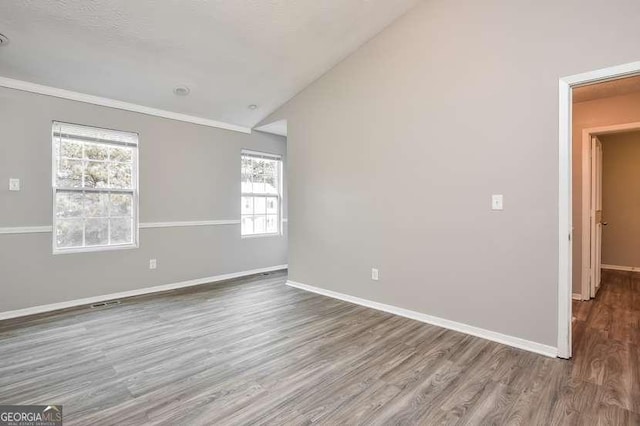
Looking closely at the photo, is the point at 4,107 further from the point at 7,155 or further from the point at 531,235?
the point at 531,235

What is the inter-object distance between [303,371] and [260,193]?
3.69 meters

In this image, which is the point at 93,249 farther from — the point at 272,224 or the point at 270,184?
the point at 270,184

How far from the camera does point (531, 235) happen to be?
2.64m

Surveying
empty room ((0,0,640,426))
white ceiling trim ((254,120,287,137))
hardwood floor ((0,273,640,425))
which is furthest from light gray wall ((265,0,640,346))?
white ceiling trim ((254,120,287,137))

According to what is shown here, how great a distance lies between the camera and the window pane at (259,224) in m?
5.52

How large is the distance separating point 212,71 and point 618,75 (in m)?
3.66

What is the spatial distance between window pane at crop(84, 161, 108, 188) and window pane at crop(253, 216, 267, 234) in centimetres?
222

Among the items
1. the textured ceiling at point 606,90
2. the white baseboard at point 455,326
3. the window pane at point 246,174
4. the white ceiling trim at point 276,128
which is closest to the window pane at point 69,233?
the window pane at point 246,174

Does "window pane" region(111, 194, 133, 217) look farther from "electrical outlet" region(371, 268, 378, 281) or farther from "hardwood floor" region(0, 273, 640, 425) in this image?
"electrical outlet" region(371, 268, 378, 281)

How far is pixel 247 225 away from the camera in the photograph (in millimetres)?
5414

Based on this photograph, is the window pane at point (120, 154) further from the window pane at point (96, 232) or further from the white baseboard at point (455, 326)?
the white baseboard at point (455, 326)

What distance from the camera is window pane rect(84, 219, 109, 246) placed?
3.88 metres

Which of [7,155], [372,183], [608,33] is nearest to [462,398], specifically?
[372,183]

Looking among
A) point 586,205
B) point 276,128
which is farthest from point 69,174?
point 586,205
